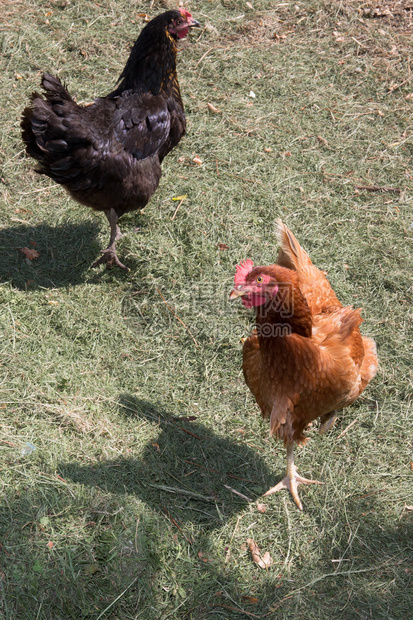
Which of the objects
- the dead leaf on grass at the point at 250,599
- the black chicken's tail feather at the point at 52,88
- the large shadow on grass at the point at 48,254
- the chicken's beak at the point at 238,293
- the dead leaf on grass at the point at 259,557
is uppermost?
the black chicken's tail feather at the point at 52,88

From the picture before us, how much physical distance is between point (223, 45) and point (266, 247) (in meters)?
3.74

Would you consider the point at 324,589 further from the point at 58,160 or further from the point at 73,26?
the point at 73,26

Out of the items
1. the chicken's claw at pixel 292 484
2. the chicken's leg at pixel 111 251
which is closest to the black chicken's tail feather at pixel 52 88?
the chicken's leg at pixel 111 251

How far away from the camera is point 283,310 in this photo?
2736 mm

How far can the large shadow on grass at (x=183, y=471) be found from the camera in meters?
3.33

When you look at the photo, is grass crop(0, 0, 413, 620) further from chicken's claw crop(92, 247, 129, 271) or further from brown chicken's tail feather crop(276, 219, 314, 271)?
brown chicken's tail feather crop(276, 219, 314, 271)

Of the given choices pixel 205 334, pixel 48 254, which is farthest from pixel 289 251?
pixel 48 254

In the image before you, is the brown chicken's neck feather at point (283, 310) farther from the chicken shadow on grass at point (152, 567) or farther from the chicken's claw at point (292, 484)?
the chicken shadow on grass at point (152, 567)

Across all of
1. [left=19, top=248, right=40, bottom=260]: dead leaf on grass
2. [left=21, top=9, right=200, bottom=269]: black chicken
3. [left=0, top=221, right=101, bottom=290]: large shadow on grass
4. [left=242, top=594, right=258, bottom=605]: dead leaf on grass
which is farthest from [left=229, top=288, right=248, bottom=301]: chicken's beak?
[left=19, top=248, right=40, bottom=260]: dead leaf on grass

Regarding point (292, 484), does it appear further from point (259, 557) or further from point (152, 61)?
point (152, 61)

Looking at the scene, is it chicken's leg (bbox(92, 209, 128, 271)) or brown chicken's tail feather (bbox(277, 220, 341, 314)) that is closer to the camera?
brown chicken's tail feather (bbox(277, 220, 341, 314))

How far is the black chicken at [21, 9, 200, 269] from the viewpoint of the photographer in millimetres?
3994

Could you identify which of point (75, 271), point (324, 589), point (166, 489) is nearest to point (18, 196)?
point (75, 271)

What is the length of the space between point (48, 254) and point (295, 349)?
3036 millimetres
